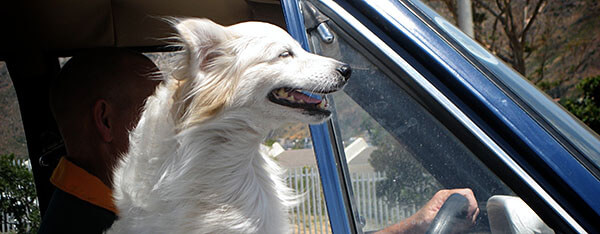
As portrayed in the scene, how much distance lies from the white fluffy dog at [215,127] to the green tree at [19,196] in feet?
4.09

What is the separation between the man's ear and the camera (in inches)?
97.3

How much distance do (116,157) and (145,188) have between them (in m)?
0.53

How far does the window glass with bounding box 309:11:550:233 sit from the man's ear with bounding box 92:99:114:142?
1.06 metres

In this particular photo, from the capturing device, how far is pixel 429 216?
1.58 meters

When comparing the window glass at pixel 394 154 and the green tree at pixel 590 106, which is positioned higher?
the window glass at pixel 394 154

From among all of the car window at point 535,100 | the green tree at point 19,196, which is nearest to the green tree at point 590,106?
the green tree at point 19,196

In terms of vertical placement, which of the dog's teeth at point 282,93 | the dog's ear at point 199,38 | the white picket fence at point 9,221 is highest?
the dog's ear at point 199,38

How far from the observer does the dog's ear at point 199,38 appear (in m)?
1.96

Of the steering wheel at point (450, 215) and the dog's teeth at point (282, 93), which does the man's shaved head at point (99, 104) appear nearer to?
the dog's teeth at point (282, 93)

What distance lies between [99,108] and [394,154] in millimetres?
1443

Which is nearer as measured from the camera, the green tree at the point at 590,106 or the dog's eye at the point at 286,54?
the dog's eye at the point at 286,54

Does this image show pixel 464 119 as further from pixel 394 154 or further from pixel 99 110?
pixel 99 110

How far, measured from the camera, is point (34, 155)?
293cm

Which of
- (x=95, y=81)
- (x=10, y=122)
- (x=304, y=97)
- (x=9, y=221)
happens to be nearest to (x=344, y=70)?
(x=304, y=97)
